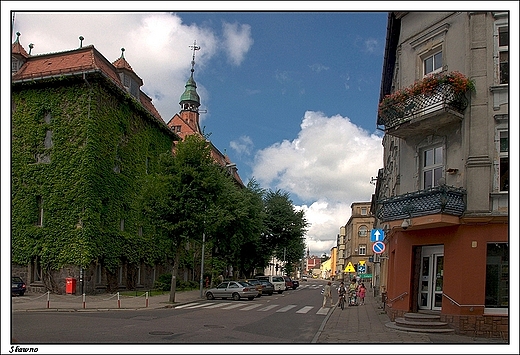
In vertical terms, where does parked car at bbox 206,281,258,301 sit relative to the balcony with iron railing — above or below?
below

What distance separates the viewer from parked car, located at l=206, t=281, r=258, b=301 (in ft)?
106

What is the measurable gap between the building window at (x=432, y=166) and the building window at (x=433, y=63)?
2.73 meters

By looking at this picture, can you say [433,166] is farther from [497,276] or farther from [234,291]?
[234,291]

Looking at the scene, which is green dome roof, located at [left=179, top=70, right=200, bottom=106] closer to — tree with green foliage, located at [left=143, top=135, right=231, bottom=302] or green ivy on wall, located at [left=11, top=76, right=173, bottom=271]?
green ivy on wall, located at [left=11, top=76, right=173, bottom=271]

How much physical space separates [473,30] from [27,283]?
2727cm

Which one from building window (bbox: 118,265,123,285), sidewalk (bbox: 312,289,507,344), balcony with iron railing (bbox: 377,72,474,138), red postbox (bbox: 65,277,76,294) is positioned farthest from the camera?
building window (bbox: 118,265,123,285)

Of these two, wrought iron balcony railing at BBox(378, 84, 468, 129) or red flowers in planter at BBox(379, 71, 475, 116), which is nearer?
red flowers in planter at BBox(379, 71, 475, 116)

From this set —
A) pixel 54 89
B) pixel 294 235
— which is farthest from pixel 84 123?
pixel 294 235

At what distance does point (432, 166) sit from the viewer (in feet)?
56.9

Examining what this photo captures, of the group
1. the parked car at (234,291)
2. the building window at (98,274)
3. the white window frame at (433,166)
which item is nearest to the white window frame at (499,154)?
the white window frame at (433,166)

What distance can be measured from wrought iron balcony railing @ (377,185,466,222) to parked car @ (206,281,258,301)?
667 inches

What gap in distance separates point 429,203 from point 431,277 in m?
2.99

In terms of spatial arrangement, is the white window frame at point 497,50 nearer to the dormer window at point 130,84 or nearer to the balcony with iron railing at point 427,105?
the balcony with iron railing at point 427,105

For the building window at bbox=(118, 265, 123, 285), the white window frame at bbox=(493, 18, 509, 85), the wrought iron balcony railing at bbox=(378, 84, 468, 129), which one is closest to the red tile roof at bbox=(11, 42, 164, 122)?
the building window at bbox=(118, 265, 123, 285)
